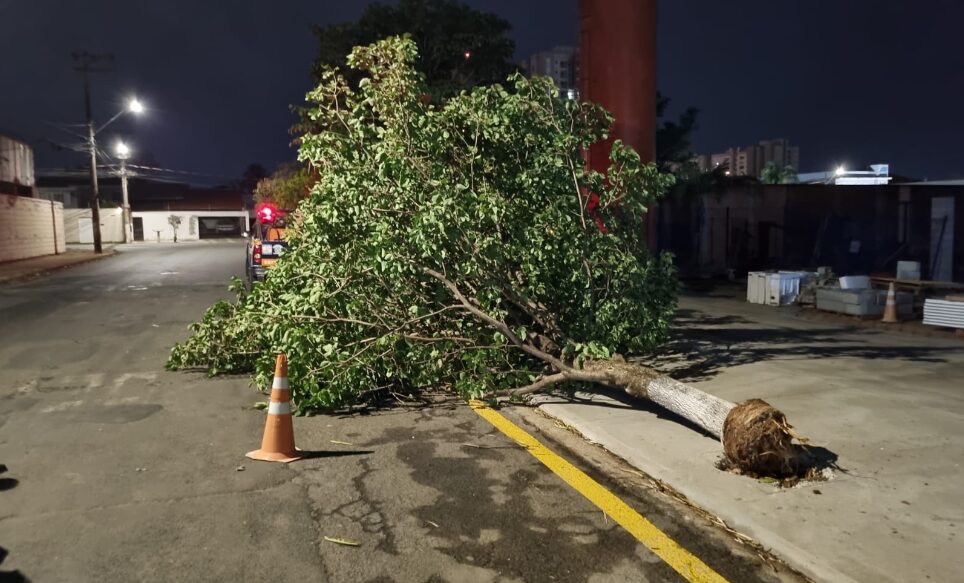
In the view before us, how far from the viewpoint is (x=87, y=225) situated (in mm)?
54906

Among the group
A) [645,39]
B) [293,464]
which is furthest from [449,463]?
[645,39]

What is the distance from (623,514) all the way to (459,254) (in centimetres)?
327

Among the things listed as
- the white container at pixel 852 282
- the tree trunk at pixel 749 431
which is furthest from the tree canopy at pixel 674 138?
the tree trunk at pixel 749 431

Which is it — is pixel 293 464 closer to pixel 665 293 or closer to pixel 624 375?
pixel 624 375

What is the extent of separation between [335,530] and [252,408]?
3.04m

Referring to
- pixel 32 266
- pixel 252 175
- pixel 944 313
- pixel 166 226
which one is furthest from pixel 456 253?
pixel 252 175

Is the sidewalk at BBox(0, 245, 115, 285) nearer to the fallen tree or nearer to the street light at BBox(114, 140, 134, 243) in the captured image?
the fallen tree

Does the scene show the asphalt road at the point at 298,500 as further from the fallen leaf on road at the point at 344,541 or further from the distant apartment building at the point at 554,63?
the distant apartment building at the point at 554,63

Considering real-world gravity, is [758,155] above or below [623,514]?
above

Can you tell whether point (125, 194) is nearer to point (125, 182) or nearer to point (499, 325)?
point (125, 182)

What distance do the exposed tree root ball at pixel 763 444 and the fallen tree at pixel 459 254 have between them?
147 centimetres

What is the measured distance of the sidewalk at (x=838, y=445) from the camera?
3703 millimetres

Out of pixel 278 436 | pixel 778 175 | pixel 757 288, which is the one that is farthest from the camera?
pixel 778 175

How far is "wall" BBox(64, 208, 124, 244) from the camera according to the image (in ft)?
179
